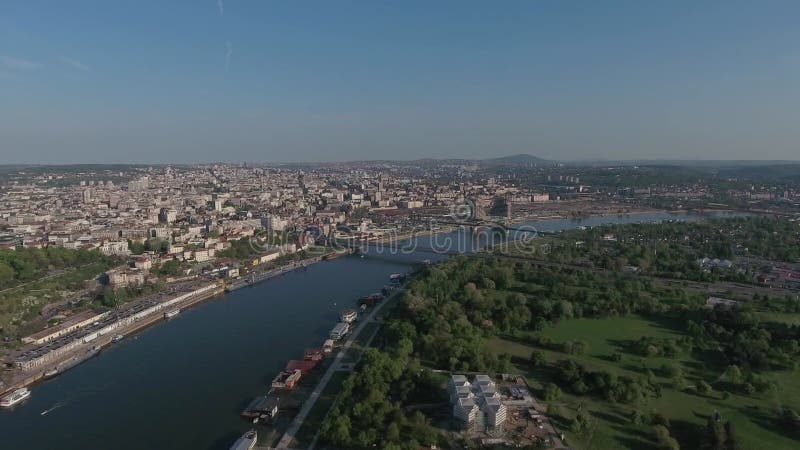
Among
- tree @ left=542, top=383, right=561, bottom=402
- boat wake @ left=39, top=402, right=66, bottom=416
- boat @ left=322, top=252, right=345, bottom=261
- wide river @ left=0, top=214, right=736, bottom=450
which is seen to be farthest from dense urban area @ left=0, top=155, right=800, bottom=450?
boat wake @ left=39, top=402, right=66, bottom=416

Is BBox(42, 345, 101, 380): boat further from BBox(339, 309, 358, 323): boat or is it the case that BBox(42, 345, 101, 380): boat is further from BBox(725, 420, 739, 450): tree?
BBox(725, 420, 739, 450): tree

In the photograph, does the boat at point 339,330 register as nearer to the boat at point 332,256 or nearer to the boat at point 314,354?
the boat at point 314,354

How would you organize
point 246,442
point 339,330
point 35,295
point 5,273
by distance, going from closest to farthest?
1. point 246,442
2. point 339,330
3. point 35,295
4. point 5,273

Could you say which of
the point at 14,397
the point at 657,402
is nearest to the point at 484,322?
the point at 657,402

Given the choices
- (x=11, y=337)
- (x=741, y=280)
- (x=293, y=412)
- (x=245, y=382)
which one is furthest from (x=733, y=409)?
(x=11, y=337)

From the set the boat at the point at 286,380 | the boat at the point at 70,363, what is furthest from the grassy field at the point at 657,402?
the boat at the point at 70,363

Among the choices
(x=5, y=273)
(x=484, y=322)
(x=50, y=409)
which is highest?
(x=5, y=273)

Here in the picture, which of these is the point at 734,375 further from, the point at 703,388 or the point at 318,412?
the point at 318,412
